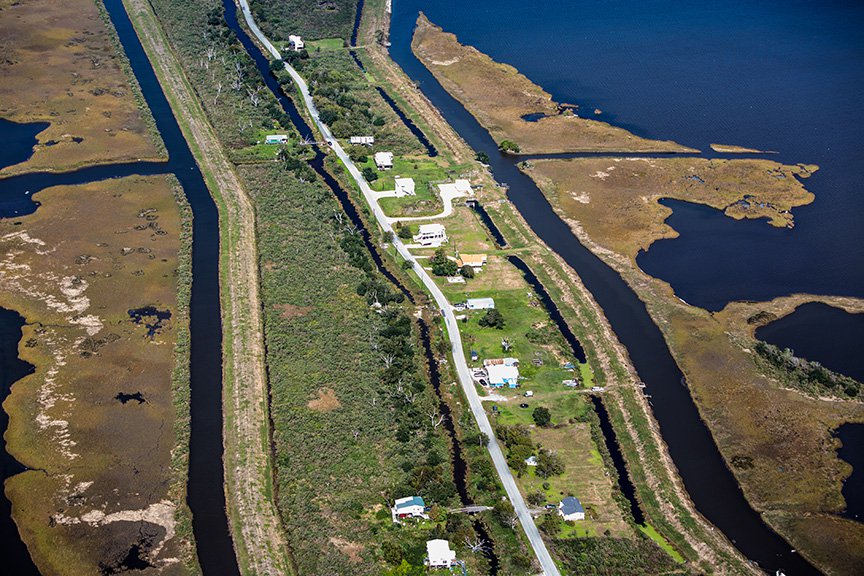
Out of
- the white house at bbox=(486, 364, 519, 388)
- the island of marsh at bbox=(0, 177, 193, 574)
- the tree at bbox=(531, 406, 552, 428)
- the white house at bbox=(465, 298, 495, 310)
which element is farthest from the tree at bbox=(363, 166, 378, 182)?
the tree at bbox=(531, 406, 552, 428)

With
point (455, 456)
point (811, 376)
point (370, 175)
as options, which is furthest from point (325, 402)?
point (370, 175)

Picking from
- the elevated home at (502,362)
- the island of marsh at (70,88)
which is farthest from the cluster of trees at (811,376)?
the island of marsh at (70,88)

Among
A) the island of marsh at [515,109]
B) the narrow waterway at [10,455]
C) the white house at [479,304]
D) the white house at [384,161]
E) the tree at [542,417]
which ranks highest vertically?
the island of marsh at [515,109]

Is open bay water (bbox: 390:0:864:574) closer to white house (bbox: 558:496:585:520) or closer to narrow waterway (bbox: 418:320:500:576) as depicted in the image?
white house (bbox: 558:496:585:520)

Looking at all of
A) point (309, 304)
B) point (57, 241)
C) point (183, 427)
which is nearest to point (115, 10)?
point (57, 241)

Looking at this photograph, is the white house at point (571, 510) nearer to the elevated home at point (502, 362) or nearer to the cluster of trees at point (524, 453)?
the cluster of trees at point (524, 453)
